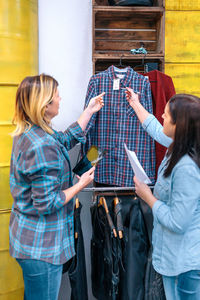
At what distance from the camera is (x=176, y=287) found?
1269mm

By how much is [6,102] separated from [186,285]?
143 cm

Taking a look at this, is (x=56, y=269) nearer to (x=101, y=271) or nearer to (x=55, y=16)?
(x=101, y=271)

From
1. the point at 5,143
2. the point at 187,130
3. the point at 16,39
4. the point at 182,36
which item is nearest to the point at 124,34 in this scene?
the point at 182,36

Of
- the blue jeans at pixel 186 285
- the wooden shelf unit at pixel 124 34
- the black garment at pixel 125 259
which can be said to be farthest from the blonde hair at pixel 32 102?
the wooden shelf unit at pixel 124 34

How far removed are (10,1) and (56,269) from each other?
1562 mm

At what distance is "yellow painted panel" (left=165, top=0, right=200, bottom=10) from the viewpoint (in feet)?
6.66

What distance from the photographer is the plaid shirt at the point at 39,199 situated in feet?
3.99

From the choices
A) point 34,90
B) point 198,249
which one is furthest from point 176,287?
point 34,90

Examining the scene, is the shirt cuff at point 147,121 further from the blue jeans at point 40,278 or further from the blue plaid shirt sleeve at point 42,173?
the blue jeans at point 40,278

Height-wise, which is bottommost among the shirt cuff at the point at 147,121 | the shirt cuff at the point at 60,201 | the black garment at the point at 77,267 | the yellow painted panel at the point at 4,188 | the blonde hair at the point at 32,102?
the black garment at the point at 77,267

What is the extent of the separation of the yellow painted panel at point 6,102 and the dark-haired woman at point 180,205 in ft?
3.35

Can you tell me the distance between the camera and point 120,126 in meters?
1.95

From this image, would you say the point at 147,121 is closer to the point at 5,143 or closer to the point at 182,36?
the point at 182,36

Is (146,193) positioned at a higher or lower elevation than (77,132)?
lower
